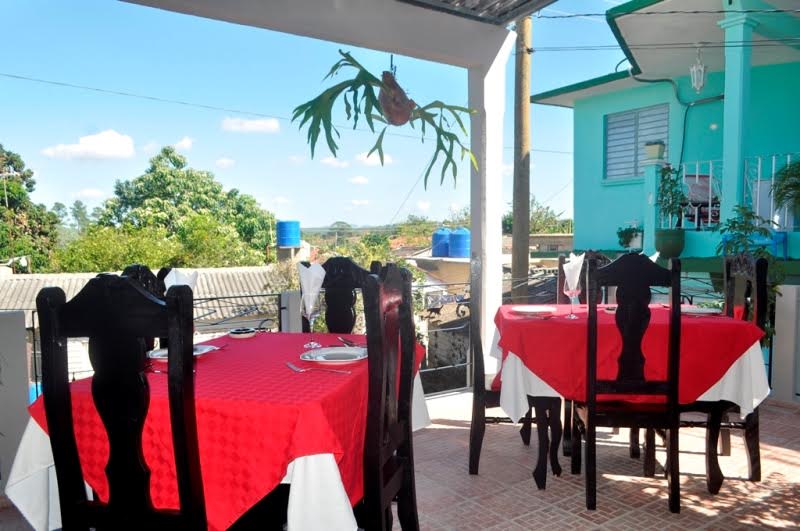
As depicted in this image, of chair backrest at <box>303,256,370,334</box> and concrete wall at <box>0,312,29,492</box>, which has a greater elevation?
chair backrest at <box>303,256,370,334</box>

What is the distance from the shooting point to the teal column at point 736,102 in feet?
18.3

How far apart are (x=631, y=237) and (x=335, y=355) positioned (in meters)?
7.22

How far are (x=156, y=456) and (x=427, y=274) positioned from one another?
15847 mm

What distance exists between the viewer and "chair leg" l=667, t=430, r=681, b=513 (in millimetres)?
2357

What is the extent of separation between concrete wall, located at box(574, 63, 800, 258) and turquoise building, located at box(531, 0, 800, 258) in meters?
0.01

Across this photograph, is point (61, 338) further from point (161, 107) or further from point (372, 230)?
point (161, 107)

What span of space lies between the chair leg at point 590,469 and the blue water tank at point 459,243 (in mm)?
12231

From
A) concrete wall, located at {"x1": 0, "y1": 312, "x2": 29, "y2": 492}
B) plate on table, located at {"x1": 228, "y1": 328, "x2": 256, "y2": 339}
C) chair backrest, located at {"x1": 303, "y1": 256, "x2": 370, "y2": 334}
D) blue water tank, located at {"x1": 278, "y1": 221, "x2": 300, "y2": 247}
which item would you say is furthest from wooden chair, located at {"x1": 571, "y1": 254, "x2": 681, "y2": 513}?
blue water tank, located at {"x1": 278, "y1": 221, "x2": 300, "y2": 247}

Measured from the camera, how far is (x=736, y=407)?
2576 millimetres

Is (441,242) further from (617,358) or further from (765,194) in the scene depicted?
(617,358)

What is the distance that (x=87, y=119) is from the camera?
41.7 m

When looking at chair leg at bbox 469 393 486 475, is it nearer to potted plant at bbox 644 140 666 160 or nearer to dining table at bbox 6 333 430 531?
dining table at bbox 6 333 430 531

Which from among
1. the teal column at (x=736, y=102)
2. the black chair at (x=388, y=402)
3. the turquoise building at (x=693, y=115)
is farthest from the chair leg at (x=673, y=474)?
the teal column at (x=736, y=102)

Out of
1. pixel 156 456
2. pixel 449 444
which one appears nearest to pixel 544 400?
pixel 449 444
